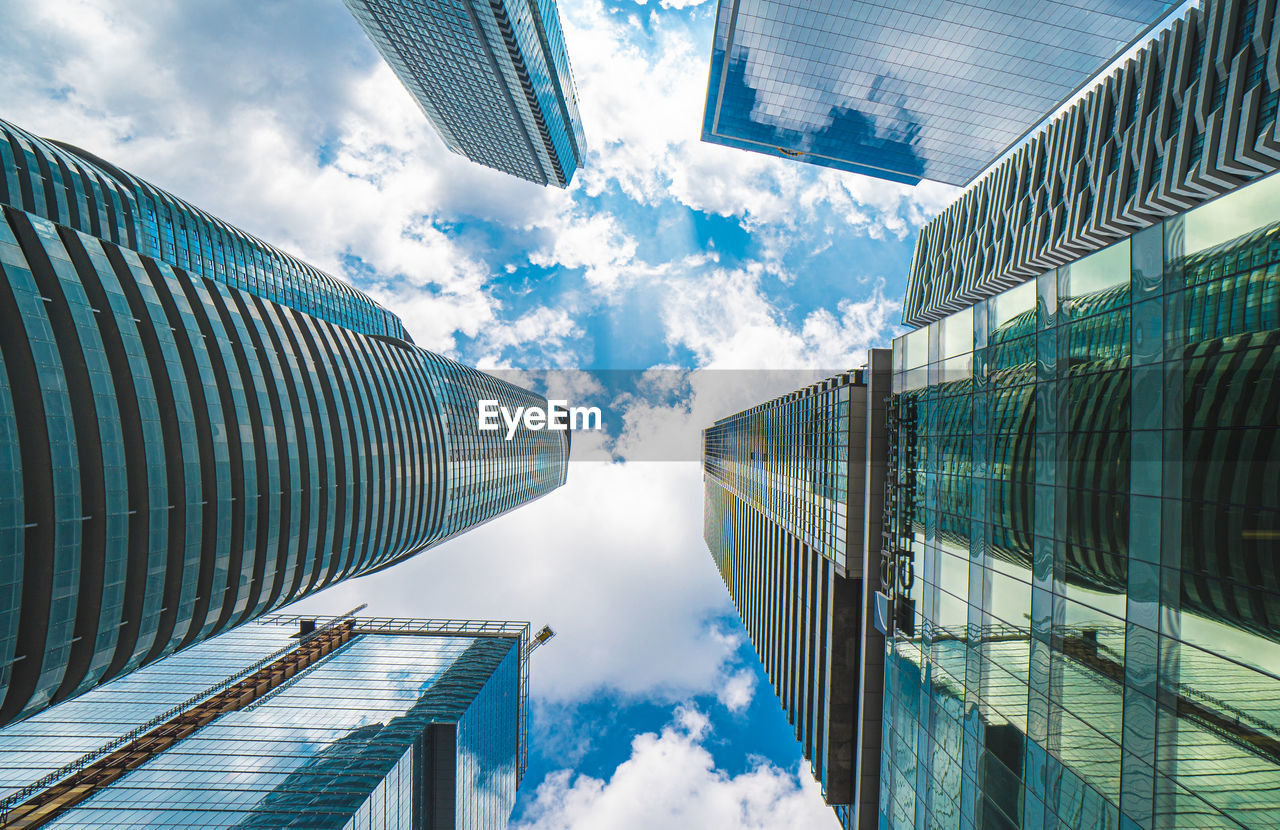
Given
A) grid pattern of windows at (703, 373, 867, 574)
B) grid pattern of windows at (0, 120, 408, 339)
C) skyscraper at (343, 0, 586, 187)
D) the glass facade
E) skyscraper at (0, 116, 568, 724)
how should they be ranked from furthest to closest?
skyscraper at (343, 0, 586, 187) → grid pattern of windows at (0, 120, 408, 339) → grid pattern of windows at (703, 373, 867, 574) → skyscraper at (0, 116, 568, 724) → the glass facade

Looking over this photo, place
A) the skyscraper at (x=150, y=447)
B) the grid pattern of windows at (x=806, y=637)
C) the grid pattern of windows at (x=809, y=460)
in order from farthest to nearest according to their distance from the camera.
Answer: the grid pattern of windows at (x=806, y=637) → the grid pattern of windows at (x=809, y=460) → the skyscraper at (x=150, y=447)

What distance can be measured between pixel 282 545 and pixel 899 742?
47.3m

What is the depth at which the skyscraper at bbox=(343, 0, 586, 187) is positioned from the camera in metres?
120

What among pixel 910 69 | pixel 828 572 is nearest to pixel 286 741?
pixel 828 572

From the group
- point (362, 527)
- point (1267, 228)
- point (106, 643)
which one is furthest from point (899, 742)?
point (362, 527)

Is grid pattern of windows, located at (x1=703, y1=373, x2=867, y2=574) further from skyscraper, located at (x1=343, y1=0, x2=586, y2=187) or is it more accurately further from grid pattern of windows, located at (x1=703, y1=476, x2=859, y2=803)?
skyscraper, located at (x1=343, y1=0, x2=586, y2=187)

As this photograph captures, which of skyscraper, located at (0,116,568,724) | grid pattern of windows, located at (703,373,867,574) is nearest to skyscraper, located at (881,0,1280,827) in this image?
grid pattern of windows, located at (703,373,867,574)

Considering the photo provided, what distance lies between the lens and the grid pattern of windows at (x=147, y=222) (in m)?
49.3

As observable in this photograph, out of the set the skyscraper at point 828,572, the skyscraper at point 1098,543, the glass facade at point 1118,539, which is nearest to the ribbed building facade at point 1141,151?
the skyscraper at point 828,572

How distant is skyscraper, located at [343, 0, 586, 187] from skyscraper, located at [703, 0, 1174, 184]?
195 feet

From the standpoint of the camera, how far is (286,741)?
4656cm

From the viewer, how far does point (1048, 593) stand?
16.2 meters

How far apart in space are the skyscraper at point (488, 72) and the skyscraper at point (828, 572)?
411 ft

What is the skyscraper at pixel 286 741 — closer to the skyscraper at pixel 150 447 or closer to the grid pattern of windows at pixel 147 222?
the skyscraper at pixel 150 447
